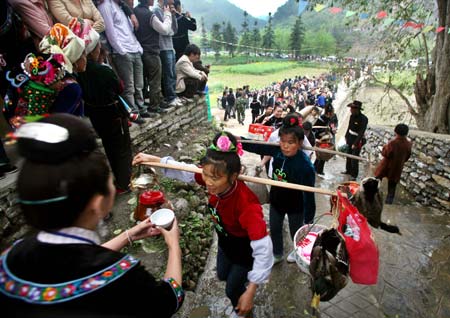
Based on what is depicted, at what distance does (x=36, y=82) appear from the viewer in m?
2.56

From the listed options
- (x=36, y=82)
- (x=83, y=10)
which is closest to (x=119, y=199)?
(x=36, y=82)

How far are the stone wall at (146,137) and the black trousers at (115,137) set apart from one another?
40.2 inches

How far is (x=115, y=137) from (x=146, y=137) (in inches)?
75.0

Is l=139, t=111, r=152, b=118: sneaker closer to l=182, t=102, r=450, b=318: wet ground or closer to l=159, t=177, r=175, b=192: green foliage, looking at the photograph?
l=159, t=177, r=175, b=192: green foliage

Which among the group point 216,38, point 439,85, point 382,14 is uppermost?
point 216,38

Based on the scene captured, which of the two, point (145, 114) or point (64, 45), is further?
point (145, 114)

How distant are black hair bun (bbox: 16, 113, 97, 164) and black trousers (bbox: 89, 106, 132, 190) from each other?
103 inches

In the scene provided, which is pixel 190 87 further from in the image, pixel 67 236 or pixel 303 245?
pixel 67 236

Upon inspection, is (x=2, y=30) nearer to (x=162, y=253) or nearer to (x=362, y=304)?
(x=162, y=253)

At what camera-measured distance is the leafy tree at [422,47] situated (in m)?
7.59

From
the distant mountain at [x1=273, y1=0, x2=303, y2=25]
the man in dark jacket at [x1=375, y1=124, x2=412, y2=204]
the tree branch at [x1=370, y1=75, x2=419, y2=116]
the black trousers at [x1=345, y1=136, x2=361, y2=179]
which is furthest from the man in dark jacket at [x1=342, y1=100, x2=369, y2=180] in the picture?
the distant mountain at [x1=273, y1=0, x2=303, y2=25]

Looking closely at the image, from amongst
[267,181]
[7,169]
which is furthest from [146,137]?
[267,181]

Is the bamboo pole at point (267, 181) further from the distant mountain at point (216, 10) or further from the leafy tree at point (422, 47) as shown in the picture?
the distant mountain at point (216, 10)

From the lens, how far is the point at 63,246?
0.99 meters
